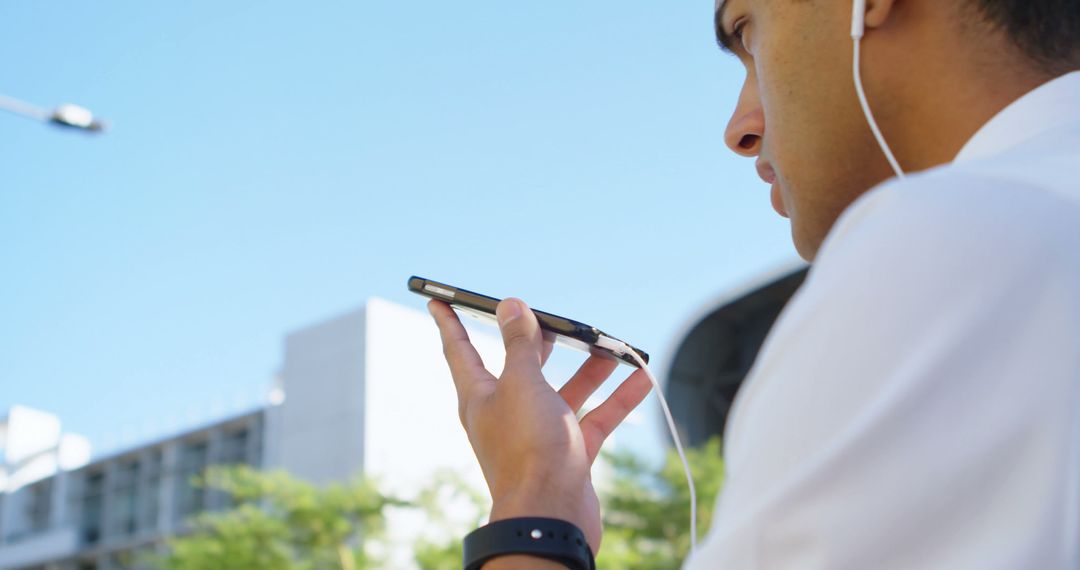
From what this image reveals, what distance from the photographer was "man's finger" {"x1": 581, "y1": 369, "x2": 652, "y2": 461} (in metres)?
1.32

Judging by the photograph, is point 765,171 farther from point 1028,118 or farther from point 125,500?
point 125,500

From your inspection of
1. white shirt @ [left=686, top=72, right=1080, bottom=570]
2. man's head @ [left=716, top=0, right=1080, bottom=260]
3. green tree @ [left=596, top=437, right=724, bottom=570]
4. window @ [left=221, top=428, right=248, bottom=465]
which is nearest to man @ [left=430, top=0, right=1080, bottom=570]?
white shirt @ [left=686, top=72, right=1080, bottom=570]

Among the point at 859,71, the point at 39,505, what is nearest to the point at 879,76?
the point at 859,71

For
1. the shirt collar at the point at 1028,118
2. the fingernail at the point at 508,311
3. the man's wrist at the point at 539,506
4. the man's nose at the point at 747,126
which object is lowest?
the man's wrist at the point at 539,506

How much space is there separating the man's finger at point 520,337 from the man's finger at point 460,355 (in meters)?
0.06

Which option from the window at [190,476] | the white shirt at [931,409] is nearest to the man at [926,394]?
the white shirt at [931,409]

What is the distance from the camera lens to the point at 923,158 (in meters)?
0.95

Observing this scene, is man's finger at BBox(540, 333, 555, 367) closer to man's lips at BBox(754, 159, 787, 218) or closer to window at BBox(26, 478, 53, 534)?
man's lips at BBox(754, 159, 787, 218)

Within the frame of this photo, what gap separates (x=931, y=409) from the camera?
23.4 inches

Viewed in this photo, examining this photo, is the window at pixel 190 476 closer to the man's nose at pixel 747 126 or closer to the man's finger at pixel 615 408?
the man's finger at pixel 615 408

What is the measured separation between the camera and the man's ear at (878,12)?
965 millimetres

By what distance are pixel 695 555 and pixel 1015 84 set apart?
1.50 ft

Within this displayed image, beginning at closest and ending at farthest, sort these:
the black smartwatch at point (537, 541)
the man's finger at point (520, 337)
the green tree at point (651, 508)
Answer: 1. the black smartwatch at point (537, 541)
2. the man's finger at point (520, 337)
3. the green tree at point (651, 508)

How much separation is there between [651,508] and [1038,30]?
60.9ft
